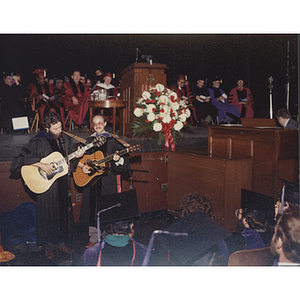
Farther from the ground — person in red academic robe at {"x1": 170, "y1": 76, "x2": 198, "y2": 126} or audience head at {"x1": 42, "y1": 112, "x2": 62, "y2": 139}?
person in red academic robe at {"x1": 170, "y1": 76, "x2": 198, "y2": 126}

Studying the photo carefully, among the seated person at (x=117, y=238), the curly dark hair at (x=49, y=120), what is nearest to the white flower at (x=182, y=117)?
→ the seated person at (x=117, y=238)

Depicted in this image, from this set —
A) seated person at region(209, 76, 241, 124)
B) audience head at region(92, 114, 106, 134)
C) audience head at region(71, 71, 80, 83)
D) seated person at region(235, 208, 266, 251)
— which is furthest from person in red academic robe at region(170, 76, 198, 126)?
seated person at region(235, 208, 266, 251)

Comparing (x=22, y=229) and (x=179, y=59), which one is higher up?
(x=179, y=59)

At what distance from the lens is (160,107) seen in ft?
11.8

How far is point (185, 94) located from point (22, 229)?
248 centimetres

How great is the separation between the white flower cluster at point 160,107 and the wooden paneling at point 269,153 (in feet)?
2.50

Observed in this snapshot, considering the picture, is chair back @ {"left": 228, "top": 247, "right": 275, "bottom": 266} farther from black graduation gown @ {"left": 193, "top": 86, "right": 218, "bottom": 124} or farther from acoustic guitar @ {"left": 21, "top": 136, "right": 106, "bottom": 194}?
acoustic guitar @ {"left": 21, "top": 136, "right": 106, "bottom": 194}

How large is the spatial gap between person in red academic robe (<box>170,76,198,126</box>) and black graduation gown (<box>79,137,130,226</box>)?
1.00m

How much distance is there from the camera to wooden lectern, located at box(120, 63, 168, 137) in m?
3.50

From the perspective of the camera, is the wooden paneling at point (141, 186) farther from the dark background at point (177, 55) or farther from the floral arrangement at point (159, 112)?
the dark background at point (177, 55)

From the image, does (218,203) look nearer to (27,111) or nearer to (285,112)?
(285,112)

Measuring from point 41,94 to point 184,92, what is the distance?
5.63 ft

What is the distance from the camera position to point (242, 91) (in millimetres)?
3752

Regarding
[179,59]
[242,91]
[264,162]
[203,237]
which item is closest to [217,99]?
[242,91]
